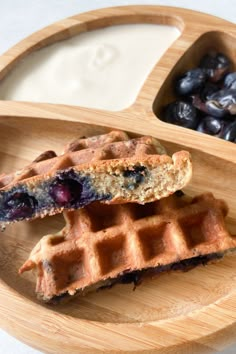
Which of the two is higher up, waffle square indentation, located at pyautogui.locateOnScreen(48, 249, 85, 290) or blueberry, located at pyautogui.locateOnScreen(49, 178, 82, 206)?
blueberry, located at pyautogui.locateOnScreen(49, 178, 82, 206)

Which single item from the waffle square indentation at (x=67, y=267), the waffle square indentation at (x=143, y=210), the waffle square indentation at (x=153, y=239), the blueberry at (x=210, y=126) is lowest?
the waffle square indentation at (x=67, y=267)

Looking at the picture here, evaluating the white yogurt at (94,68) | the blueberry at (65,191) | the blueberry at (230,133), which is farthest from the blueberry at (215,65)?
the blueberry at (65,191)

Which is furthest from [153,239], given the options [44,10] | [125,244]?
[44,10]

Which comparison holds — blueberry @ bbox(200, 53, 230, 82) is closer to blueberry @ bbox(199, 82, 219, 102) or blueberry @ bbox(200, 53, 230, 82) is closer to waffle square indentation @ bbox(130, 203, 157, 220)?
blueberry @ bbox(199, 82, 219, 102)

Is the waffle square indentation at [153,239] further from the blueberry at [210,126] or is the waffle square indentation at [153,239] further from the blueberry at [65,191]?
the blueberry at [210,126]

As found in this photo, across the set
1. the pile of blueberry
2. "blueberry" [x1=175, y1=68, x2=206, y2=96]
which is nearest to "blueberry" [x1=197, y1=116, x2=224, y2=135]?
the pile of blueberry

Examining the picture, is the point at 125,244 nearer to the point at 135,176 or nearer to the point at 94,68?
the point at 135,176
